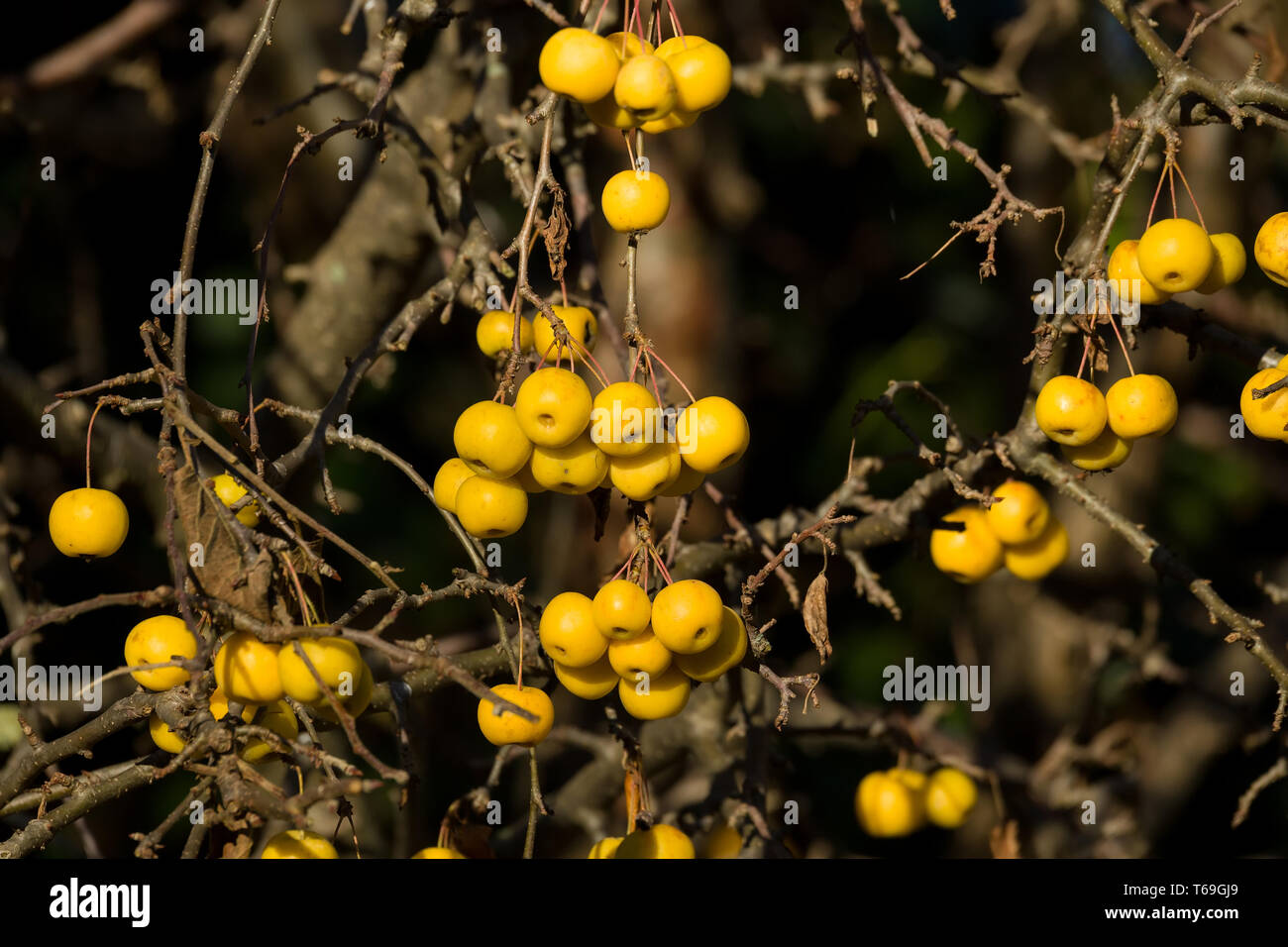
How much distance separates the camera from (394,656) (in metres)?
1.18

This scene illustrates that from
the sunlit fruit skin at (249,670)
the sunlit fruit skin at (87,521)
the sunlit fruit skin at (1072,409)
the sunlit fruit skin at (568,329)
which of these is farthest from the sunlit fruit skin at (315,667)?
the sunlit fruit skin at (1072,409)

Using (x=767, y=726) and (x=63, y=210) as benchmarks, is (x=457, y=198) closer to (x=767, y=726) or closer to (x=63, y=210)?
(x=767, y=726)

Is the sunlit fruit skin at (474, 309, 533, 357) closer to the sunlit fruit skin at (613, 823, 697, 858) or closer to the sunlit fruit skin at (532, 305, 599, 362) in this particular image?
the sunlit fruit skin at (532, 305, 599, 362)

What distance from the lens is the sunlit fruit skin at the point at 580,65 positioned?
4.28 ft

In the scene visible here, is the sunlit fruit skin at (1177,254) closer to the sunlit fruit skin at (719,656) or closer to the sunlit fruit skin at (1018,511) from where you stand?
the sunlit fruit skin at (1018,511)

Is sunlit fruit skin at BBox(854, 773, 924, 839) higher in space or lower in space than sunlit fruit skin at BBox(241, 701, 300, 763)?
lower

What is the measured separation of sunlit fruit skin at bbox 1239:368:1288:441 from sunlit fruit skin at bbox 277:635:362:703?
1.19 metres

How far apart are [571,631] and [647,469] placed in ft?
0.71

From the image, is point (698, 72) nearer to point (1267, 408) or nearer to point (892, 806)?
point (1267, 408)

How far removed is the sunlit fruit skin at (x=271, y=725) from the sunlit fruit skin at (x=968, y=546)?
109 cm

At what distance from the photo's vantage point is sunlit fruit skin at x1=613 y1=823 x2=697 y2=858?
145 cm

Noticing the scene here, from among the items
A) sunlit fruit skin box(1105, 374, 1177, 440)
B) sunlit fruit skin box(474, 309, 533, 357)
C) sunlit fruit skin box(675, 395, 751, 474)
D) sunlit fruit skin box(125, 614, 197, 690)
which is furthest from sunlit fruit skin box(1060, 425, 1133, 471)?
sunlit fruit skin box(125, 614, 197, 690)

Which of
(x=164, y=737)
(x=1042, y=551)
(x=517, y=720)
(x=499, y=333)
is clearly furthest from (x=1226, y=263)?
(x=164, y=737)

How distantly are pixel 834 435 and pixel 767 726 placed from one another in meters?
2.65
